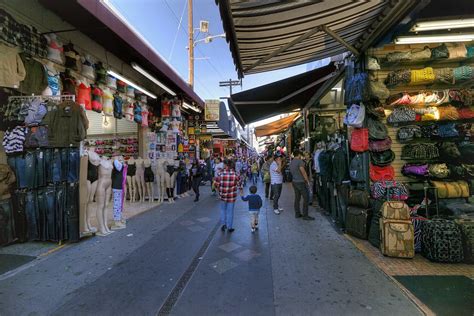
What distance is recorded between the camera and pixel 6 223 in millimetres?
5285

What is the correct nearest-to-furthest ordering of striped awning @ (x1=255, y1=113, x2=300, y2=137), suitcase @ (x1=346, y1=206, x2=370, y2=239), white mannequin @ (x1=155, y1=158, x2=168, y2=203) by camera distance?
1. suitcase @ (x1=346, y1=206, x2=370, y2=239)
2. white mannequin @ (x1=155, y1=158, x2=168, y2=203)
3. striped awning @ (x1=255, y1=113, x2=300, y2=137)

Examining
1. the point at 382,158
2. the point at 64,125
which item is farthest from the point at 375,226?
the point at 64,125

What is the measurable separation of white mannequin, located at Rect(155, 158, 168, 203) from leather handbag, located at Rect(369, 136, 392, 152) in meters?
7.00

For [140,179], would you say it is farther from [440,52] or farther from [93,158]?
[440,52]

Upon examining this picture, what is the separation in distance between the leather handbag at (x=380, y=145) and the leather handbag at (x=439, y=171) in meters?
0.91

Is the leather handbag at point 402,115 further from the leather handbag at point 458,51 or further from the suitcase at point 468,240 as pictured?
the suitcase at point 468,240

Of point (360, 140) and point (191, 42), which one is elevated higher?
point (191, 42)

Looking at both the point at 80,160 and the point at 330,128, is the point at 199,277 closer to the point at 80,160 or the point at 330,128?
the point at 80,160

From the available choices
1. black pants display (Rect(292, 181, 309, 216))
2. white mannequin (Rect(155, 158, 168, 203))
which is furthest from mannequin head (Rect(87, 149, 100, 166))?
black pants display (Rect(292, 181, 309, 216))

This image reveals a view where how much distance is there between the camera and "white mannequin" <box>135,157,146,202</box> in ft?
33.5

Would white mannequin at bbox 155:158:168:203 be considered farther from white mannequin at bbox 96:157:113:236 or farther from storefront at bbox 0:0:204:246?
white mannequin at bbox 96:157:113:236

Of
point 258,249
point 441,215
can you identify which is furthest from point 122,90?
point 441,215

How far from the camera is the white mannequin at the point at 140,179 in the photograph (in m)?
10.2

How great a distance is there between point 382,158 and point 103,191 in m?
5.88
